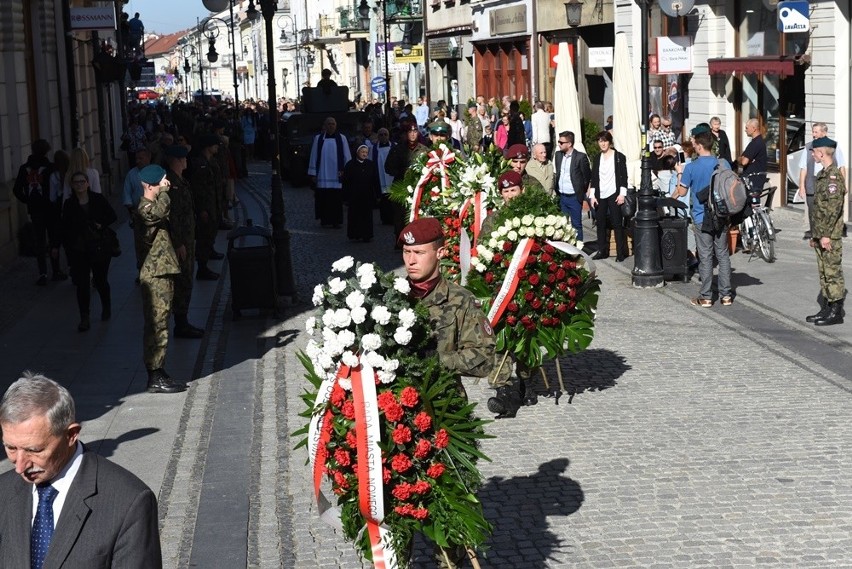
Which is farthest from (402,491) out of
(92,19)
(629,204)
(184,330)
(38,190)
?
(92,19)

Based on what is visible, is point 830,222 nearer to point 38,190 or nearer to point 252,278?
point 252,278

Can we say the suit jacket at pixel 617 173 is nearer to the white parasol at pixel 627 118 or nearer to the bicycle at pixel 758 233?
the white parasol at pixel 627 118

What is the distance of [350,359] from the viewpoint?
603 centimetres

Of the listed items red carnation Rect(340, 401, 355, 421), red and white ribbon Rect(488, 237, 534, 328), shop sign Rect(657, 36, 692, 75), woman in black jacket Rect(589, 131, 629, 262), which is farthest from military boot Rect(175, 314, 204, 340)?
shop sign Rect(657, 36, 692, 75)

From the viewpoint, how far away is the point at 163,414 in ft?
36.4

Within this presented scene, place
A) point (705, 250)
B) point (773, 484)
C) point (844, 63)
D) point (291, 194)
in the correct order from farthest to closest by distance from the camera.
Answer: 1. point (291, 194)
2. point (844, 63)
3. point (705, 250)
4. point (773, 484)

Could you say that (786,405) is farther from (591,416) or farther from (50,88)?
(50,88)

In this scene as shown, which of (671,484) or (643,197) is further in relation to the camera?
(643,197)

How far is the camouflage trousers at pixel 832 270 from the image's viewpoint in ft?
43.7

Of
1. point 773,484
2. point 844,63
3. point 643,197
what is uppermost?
point 844,63

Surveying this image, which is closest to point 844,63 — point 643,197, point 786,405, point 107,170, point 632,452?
point 643,197

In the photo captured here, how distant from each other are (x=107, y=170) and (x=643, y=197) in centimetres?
2009

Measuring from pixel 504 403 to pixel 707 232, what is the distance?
512 centimetres

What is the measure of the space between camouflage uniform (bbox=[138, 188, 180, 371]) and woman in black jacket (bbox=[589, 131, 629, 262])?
7829 mm
